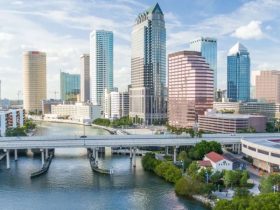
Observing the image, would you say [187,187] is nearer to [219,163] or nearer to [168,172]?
[168,172]

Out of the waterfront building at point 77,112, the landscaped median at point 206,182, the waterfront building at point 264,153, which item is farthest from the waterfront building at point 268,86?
the landscaped median at point 206,182

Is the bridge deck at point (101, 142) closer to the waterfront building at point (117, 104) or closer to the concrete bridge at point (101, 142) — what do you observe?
the concrete bridge at point (101, 142)

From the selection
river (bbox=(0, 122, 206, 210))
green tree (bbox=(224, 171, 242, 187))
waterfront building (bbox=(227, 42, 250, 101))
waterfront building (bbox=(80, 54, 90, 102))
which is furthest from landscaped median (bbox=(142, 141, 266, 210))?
waterfront building (bbox=(80, 54, 90, 102))

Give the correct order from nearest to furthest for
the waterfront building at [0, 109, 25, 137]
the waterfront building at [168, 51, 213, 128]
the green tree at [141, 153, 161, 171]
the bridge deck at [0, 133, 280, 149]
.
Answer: the green tree at [141, 153, 161, 171] < the bridge deck at [0, 133, 280, 149] < the waterfront building at [0, 109, 25, 137] < the waterfront building at [168, 51, 213, 128]

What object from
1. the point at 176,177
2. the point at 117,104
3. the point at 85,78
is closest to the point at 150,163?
the point at 176,177

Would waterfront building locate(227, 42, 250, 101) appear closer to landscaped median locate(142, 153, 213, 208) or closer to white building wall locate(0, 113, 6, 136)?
white building wall locate(0, 113, 6, 136)

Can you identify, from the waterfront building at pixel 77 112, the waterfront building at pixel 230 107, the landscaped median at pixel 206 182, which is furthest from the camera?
the waterfront building at pixel 77 112

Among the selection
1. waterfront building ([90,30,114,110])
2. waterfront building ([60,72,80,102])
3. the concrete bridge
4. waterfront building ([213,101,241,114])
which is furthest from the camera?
waterfront building ([60,72,80,102])
